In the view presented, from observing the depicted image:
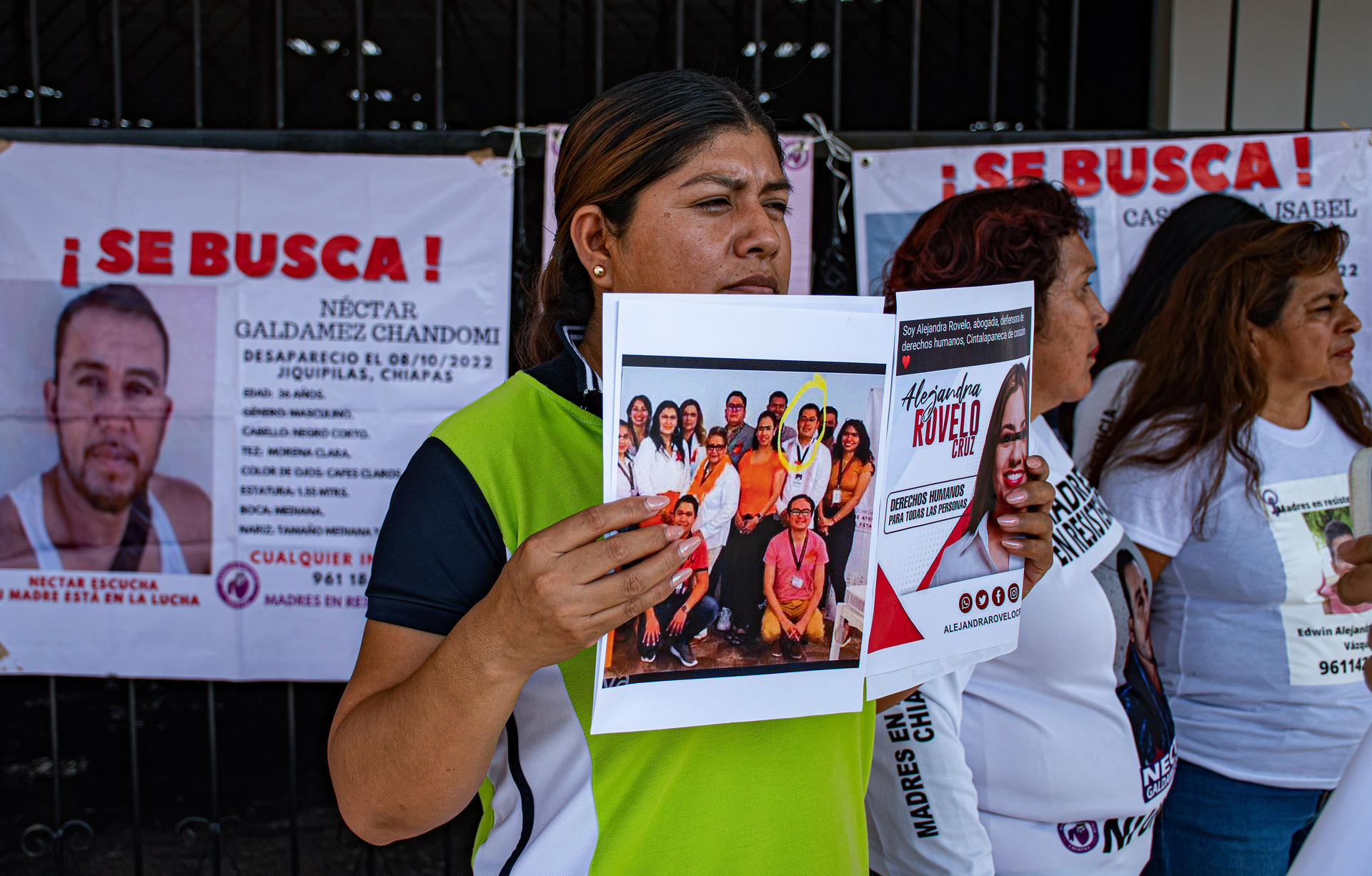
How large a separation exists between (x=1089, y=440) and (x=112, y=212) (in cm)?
263

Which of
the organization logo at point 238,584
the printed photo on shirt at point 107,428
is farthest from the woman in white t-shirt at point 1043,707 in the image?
the printed photo on shirt at point 107,428

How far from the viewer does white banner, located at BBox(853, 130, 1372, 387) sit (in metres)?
2.69

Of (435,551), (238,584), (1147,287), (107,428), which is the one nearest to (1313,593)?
(1147,287)

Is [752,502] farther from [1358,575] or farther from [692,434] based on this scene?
[1358,575]

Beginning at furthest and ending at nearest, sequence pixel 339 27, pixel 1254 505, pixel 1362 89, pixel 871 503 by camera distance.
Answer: pixel 339 27 < pixel 1362 89 < pixel 1254 505 < pixel 871 503

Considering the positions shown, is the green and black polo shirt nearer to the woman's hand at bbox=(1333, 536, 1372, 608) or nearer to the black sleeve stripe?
the black sleeve stripe

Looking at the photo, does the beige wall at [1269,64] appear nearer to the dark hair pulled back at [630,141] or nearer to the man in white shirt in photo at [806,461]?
the dark hair pulled back at [630,141]

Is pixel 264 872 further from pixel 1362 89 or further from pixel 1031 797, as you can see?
pixel 1362 89

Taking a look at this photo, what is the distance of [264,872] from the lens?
3.05m

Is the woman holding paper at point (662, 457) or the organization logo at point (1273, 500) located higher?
the woman holding paper at point (662, 457)

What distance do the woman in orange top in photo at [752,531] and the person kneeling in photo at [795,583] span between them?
12mm

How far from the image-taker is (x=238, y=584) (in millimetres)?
2688

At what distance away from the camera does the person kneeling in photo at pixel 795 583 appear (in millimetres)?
964

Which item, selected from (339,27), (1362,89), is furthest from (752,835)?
(339,27)
